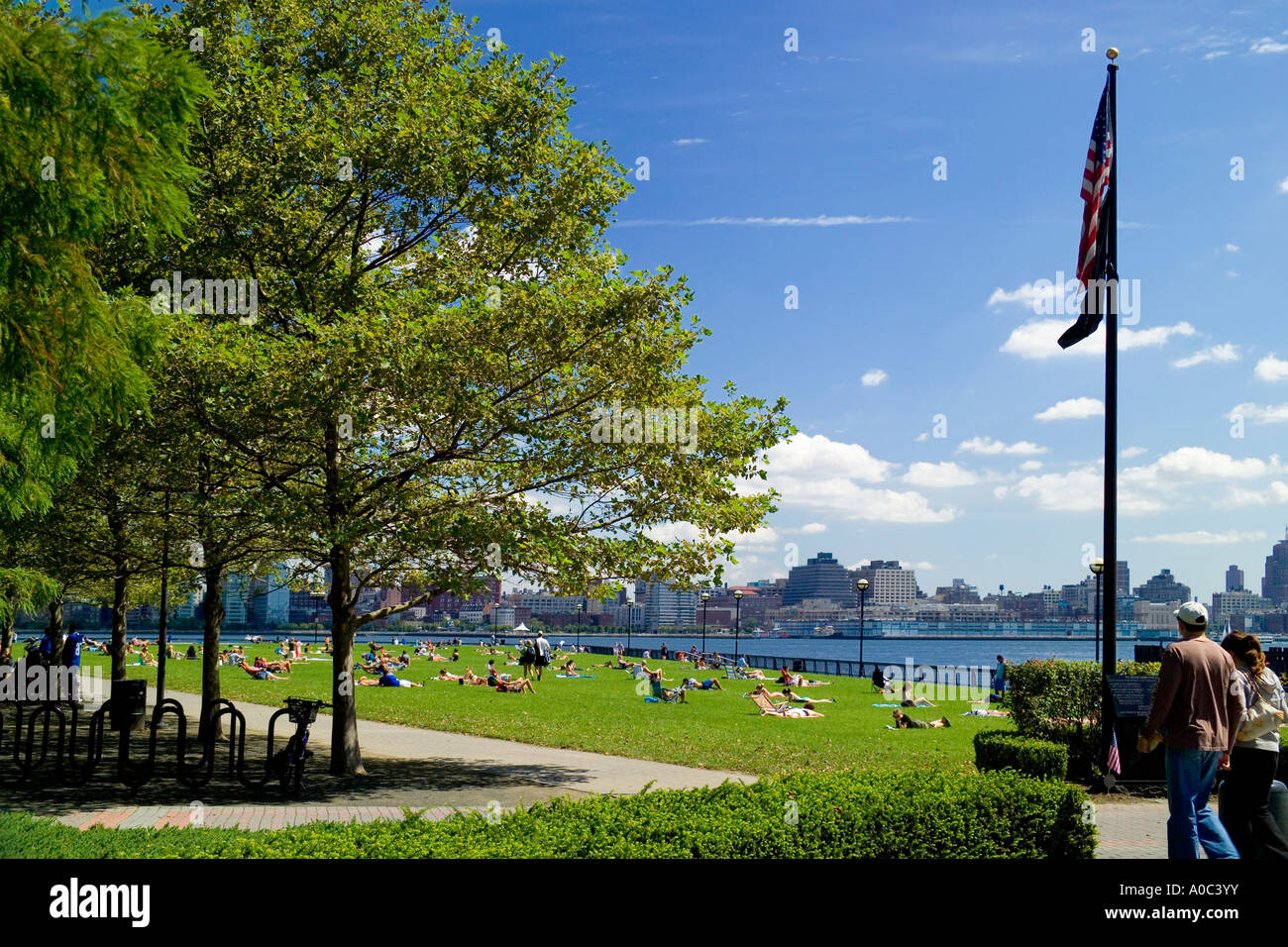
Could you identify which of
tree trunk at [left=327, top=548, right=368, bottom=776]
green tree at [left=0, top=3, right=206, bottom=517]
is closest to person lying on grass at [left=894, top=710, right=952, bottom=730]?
tree trunk at [left=327, top=548, right=368, bottom=776]

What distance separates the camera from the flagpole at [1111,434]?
13.7m

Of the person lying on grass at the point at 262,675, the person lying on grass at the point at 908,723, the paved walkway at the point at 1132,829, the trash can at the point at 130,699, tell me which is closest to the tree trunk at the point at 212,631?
the trash can at the point at 130,699

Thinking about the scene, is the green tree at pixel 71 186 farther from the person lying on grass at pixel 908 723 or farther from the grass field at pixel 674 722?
the person lying on grass at pixel 908 723

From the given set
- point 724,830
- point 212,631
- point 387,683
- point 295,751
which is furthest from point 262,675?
point 724,830

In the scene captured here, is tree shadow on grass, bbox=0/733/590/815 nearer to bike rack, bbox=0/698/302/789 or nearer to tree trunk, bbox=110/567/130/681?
bike rack, bbox=0/698/302/789

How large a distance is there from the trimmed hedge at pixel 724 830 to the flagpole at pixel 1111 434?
5899 millimetres

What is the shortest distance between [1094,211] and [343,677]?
523 inches

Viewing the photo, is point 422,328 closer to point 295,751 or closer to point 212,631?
point 295,751

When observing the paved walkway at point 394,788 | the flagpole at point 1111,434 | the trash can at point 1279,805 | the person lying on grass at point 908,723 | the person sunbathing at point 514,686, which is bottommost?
the person sunbathing at point 514,686

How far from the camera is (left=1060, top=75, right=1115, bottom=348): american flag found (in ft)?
49.8

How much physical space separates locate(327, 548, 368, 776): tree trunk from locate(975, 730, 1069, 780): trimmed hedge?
9.19 metres

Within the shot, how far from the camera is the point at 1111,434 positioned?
14758mm

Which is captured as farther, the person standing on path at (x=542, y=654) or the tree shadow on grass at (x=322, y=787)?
the person standing on path at (x=542, y=654)
